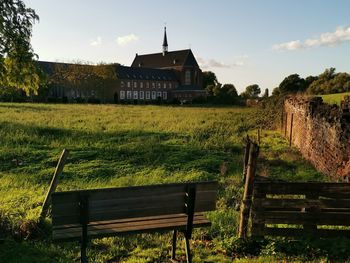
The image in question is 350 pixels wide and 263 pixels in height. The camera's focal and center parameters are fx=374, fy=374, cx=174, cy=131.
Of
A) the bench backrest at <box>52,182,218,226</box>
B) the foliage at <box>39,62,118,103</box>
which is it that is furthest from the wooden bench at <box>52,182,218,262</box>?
the foliage at <box>39,62,118,103</box>

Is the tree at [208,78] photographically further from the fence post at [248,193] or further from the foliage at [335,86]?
the fence post at [248,193]

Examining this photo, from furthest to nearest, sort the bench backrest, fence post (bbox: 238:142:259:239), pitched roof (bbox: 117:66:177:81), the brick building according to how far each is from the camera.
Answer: pitched roof (bbox: 117:66:177:81), the brick building, fence post (bbox: 238:142:259:239), the bench backrest

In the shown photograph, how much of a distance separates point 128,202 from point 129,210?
0.12 meters

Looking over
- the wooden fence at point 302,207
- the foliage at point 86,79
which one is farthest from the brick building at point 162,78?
the wooden fence at point 302,207

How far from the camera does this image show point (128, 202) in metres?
4.66

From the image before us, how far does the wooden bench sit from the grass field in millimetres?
678

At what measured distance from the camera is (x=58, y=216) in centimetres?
438

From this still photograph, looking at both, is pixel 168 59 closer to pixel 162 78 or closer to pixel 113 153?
pixel 162 78

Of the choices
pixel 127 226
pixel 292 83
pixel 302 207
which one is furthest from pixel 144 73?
pixel 127 226

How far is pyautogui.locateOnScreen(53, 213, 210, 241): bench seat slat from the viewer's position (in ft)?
14.6

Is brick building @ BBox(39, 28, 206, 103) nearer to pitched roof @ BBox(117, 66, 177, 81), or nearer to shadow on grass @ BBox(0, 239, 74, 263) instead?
pitched roof @ BBox(117, 66, 177, 81)

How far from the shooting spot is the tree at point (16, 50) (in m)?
9.86

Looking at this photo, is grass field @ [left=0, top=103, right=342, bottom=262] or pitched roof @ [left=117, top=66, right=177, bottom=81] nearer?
grass field @ [left=0, top=103, right=342, bottom=262]

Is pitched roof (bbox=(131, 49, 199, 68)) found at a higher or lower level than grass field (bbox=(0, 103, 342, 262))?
higher
